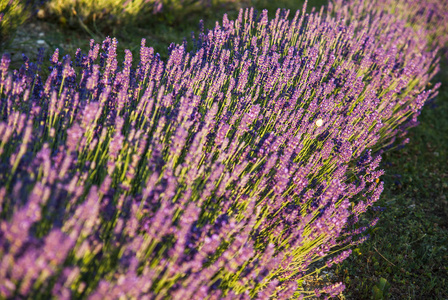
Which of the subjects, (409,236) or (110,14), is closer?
(409,236)

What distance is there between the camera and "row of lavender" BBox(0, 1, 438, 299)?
3.69 ft

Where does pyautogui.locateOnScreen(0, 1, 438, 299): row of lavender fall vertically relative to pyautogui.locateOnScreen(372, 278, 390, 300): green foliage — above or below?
above

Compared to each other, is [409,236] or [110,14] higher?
[110,14]

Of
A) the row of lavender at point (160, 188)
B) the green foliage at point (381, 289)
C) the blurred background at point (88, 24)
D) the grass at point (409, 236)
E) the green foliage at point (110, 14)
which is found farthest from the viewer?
the green foliage at point (110, 14)

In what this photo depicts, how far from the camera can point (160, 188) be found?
56.5 inches

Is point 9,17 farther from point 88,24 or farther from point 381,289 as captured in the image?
point 381,289

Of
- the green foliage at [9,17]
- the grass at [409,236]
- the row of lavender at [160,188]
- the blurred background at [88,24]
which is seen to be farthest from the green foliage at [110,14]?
the grass at [409,236]

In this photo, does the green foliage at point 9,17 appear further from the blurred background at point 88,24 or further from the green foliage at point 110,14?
the green foliage at point 110,14

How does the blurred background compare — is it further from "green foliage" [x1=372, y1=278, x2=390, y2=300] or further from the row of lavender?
"green foliage" [x1=372, y1=278, x2=390, y2=300]

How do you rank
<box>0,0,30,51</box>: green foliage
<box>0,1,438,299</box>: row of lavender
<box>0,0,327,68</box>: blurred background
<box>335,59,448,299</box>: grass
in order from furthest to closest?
<box>0,0,327,68</box>: blurred background
<box>0,0,30,51</box>: green foliage
<box>335,59,448,299</box>: grass
<box>0,1,438,299</box>: row of lavender

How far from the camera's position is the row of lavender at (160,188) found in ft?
3.69

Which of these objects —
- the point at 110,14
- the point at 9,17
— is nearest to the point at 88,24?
the point at 110,14

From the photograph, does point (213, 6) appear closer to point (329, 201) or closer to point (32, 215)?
point (329, 201)

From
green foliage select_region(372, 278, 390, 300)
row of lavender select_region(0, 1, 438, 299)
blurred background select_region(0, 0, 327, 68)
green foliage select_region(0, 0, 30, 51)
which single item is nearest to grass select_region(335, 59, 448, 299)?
green foliage select_region(372, 278, 390, 300)
